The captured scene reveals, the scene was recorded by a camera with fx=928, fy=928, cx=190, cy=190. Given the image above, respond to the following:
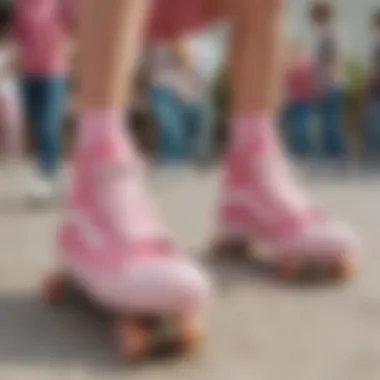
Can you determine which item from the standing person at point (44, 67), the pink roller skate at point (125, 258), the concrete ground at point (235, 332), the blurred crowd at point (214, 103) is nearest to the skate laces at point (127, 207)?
the pink roller skate at point (125, 258)

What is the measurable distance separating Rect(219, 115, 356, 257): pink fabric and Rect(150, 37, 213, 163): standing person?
115cm

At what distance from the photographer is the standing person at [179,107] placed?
2.28 metres

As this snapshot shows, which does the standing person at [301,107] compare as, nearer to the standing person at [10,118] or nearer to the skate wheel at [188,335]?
the standing person at [10,118]

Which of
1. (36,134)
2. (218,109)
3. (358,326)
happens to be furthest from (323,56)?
(358,326)

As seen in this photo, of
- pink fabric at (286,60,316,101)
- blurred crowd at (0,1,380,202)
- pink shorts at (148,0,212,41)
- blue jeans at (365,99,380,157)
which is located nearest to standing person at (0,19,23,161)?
blurred crowd at (0,1,380,202)

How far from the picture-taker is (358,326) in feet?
2.85

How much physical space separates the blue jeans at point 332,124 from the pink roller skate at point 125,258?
1423 millimetres

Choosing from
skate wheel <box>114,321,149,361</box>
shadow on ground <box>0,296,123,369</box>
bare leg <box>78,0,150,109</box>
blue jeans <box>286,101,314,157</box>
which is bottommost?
shadow on ground <box>0,296,123,369</box>

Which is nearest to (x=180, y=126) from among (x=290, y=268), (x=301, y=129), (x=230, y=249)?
(x=301, y=129)

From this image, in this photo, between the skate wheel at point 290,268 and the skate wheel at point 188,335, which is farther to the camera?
the skate wheel at point 290,268

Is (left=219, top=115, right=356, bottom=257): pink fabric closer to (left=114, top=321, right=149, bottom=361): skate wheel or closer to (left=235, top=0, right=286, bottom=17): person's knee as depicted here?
(left=235, top=0, right=286, bottom=17): person's knee

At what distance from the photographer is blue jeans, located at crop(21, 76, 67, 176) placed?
6.10 feet

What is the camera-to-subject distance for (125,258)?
2.65 feet

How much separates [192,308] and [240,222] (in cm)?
31
